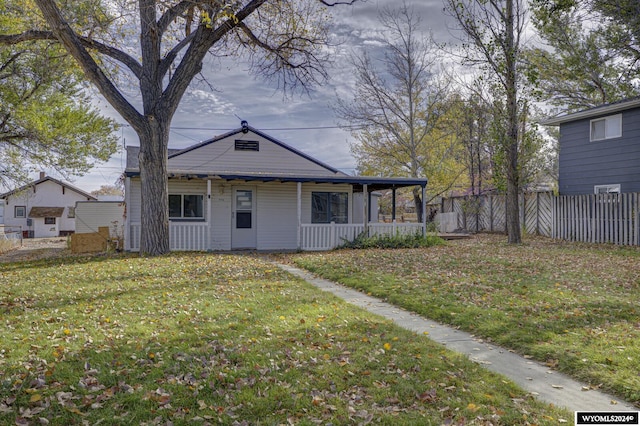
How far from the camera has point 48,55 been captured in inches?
565

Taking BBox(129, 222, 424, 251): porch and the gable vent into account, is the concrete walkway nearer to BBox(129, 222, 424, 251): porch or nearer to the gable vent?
BBox(129, 222, 424, 251): porch

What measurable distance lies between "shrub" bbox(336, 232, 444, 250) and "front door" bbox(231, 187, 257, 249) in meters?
3.60

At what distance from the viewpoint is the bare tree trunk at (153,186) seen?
12055 millimetres

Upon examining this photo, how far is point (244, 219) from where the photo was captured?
53.9 ft

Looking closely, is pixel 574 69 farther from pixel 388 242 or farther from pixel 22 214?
pixel 22 214

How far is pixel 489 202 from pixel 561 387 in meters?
20.0

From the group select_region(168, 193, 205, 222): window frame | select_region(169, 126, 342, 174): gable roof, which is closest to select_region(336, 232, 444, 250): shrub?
select_region(169, 126, 342, 174): gable roof

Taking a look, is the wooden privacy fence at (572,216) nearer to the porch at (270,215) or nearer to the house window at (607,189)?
the house window at (607,189)

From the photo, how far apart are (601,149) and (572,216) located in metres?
2.87

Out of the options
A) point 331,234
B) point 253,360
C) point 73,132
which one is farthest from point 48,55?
point 253,360

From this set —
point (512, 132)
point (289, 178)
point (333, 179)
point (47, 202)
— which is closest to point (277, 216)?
point (289, 178)

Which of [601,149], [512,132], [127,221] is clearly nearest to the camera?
[127,221]

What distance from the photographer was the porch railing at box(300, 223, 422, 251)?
613 inches

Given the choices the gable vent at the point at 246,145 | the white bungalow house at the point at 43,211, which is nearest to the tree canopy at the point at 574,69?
the gable vent at the point at 246,145
